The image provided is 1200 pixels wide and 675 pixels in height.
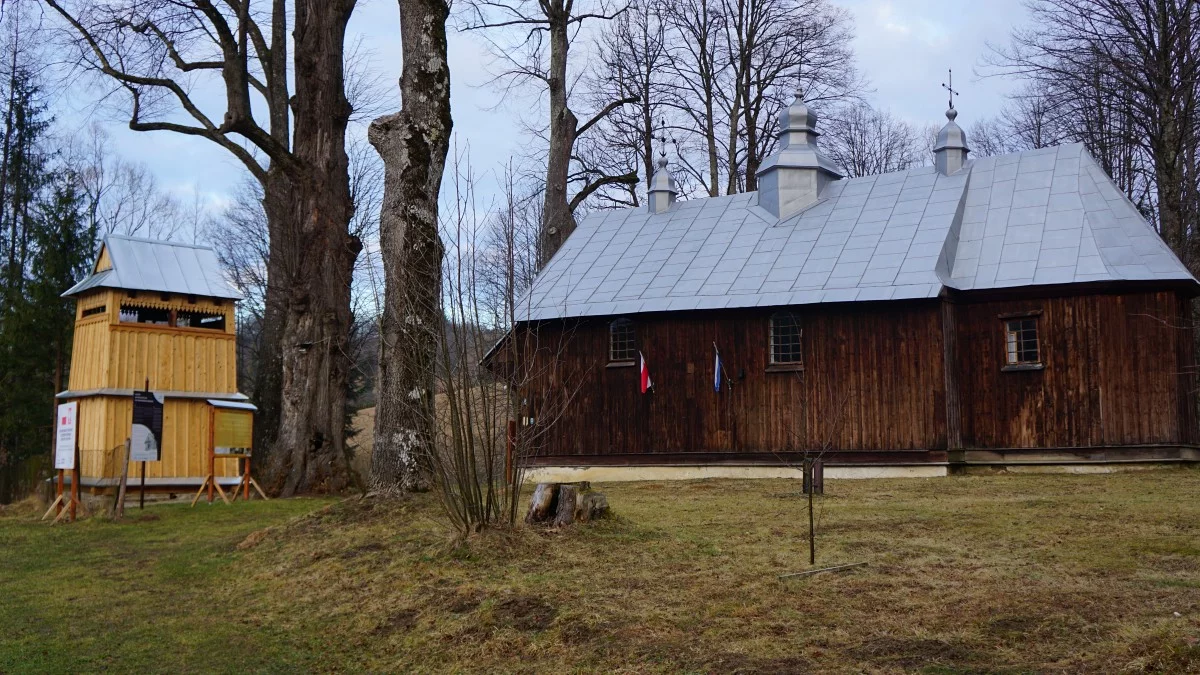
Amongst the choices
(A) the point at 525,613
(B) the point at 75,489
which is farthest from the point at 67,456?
(A) the point at 525,613

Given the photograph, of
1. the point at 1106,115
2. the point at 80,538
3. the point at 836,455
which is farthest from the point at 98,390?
the point at 1106,115

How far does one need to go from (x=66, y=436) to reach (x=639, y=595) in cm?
1260

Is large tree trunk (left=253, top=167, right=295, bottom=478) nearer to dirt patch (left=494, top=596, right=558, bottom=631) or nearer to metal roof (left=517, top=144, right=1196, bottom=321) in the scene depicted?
metal roof (left=517, top=144, right=1196, bottom=321)

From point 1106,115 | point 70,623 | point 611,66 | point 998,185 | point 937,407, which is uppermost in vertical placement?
point 611,66

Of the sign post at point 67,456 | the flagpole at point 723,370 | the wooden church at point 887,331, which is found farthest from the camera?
the flagpole at point 723,370

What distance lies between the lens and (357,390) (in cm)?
3353

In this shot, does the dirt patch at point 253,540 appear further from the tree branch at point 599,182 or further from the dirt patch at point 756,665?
the tree branch at point 599,182

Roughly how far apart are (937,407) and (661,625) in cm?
1353

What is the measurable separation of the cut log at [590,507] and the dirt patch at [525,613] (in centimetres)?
248

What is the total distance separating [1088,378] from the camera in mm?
18938

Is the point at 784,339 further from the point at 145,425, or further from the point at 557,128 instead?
the point at 145,425

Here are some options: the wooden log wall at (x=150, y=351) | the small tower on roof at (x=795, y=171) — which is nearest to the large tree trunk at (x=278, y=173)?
the wooden log wall at (x=150, y=351)

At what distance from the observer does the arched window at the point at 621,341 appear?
2266 cm

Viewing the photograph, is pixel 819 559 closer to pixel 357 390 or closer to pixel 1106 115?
pixel 1106 115
